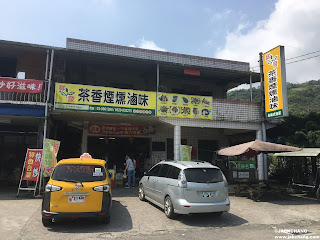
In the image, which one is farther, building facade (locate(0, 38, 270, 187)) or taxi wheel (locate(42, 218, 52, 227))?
building facade (locate(0, 38, 270, 187))

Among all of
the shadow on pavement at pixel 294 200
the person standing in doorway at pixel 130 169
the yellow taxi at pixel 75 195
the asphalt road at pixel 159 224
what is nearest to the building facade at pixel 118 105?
the person standing in doorway at pixel 130 169

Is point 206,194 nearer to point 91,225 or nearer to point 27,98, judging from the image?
point 91,225

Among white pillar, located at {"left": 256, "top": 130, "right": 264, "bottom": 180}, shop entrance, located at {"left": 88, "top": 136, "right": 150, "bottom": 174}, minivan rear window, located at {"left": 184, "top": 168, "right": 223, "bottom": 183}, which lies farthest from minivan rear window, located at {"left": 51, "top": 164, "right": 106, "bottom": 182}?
white pillar, located at {"left": 256, "top": 130, "right": 264, "bottom": 180}

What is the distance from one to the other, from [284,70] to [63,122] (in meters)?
Answer: 12.7

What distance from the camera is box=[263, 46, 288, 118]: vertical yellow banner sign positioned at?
1253 centimetres

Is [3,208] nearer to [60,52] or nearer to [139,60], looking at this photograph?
[60,52]

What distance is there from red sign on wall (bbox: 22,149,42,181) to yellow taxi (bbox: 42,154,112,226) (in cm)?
452

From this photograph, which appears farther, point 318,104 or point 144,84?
point 318,104

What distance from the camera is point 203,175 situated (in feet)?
22.5

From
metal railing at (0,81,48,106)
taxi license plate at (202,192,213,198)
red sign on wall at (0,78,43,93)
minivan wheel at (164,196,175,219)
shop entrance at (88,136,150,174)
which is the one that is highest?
red sign on wall at (0,78,43,93)

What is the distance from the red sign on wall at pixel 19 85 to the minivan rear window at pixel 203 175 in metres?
7.72

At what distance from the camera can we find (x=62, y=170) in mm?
6336

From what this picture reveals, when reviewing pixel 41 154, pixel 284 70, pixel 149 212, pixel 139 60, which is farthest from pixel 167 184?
pixel 284 70

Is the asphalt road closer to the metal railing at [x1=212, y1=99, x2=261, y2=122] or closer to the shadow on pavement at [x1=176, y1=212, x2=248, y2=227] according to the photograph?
the shadow on pavement at [x1=176, y1=212, x2=248, y2=227]
